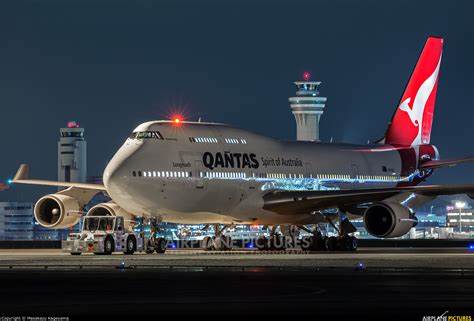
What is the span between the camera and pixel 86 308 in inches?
908

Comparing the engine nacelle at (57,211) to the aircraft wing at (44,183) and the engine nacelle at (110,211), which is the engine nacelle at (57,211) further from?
the engine nacelle at (110,211)

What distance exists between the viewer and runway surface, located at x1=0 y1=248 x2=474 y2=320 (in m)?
22.5

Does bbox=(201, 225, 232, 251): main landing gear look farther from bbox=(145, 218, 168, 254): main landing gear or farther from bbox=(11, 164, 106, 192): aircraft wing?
bbox=(11, 164, 106, 192): aircraft wing

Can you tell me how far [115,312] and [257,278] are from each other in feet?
31.7

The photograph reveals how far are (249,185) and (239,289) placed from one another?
2839 centimetres

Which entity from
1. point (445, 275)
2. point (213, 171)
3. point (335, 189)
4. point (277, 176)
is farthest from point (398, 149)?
point (445, 275)

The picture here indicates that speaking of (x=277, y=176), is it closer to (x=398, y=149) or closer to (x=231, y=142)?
(x=231, y=142)

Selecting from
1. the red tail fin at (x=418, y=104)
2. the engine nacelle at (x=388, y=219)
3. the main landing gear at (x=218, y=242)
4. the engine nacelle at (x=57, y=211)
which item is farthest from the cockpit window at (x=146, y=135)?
the red tail fin at (x=418, y=104)

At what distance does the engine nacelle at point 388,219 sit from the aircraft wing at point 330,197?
125cm

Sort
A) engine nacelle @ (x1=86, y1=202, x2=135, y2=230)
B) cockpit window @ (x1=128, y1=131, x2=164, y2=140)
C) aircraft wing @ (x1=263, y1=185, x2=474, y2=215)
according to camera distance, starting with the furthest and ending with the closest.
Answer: engine nacelle @ (x1=86, y1=202, x2=135, y2=230) → aircraft wing @ (x1=263, y1=185, x2=474, y2=215) → cockpit window @ (x1=128, y1=131, x2=164, y2=140)

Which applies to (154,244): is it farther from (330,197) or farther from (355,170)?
(355,170)

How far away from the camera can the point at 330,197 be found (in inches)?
2197

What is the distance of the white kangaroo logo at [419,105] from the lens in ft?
227

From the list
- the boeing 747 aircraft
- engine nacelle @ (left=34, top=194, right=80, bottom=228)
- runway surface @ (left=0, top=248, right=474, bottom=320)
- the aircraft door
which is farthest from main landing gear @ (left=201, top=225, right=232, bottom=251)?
runway surface @ (left=0, top=248, right=474, bottom=320)
